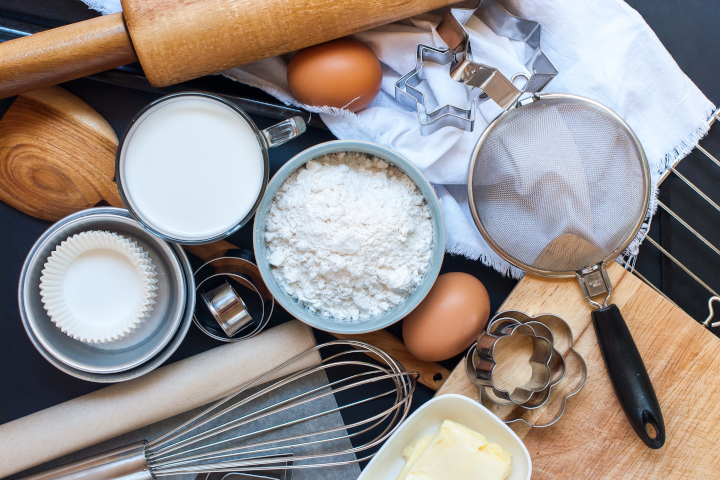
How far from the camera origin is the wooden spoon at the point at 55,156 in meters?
0.66

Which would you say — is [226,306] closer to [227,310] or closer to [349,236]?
[227,310]

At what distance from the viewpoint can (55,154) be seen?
26.1 inches

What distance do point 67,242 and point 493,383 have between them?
0.58 meters

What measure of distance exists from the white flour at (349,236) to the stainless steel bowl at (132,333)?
136 mm

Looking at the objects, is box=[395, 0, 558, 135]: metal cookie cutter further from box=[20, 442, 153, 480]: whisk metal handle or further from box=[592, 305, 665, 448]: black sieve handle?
box=[20, 442, 153, 480]: whisk metal handle

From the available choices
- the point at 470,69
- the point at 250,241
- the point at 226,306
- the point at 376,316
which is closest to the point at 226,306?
the point at 226,306

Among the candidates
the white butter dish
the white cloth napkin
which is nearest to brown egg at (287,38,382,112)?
the white cloth napkin

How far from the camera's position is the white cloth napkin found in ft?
2.23

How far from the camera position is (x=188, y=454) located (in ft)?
2.50

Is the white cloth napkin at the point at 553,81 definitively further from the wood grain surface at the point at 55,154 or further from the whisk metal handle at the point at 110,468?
the whisk metal handle at the point at 110,468

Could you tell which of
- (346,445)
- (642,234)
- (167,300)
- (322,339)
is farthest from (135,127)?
(642,234)

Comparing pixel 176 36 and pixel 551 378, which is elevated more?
pixel 176 36

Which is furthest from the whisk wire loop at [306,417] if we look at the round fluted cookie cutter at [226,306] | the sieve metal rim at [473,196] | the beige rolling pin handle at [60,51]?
the beige rolling pin handle at [60,51]

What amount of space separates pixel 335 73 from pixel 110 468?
0.60 meters
